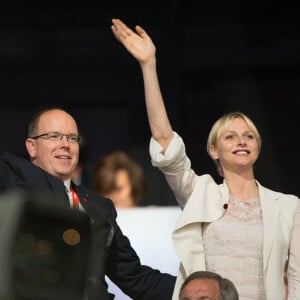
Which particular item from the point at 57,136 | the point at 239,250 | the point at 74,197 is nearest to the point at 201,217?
the point at 239,250

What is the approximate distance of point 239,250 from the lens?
3.50 metres

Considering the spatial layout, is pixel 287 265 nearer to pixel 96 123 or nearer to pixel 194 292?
pixel 194 292

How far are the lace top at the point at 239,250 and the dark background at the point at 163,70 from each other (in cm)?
370

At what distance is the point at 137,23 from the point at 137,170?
2.36 metres

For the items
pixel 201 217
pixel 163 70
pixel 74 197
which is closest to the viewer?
pixel 74 197

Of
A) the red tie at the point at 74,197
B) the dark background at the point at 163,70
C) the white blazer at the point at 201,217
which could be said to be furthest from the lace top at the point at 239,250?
the dark background at the point at 163,70

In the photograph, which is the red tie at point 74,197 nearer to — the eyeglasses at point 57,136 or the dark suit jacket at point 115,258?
the dark suit jacket at point 115,258

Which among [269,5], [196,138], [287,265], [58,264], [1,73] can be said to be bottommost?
[58,264]

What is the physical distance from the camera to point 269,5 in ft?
25.0

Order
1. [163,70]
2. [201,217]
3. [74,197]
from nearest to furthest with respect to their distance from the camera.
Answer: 1. [74,197]
2. [201,217]
3. [163,70]

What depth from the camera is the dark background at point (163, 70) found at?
7391mm

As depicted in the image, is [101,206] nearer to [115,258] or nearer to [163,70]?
[115,258]

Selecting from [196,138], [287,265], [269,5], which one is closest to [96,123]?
[196,138]

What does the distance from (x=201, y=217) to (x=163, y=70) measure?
13.1 feet
